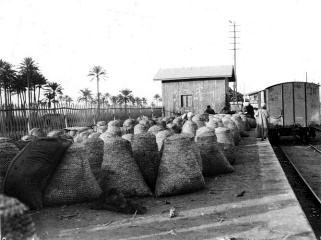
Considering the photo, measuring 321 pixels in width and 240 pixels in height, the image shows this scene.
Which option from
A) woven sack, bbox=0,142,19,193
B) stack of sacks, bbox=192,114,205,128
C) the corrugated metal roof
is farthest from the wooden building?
woven sack, bbox=0,142,19,193

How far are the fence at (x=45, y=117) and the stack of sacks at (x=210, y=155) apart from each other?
18.4ft

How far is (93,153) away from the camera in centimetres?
655

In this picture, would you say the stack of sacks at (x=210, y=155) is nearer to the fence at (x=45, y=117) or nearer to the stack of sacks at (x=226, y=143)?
the stack of sacks at (x=226, y=143)

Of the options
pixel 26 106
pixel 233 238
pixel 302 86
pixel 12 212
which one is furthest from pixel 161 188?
pixel 302 86

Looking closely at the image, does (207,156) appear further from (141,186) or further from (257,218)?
(257,218)

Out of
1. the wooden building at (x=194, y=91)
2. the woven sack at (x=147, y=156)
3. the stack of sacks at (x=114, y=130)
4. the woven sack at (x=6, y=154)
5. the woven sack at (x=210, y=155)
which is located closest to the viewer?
the woven sack at (x=6, y=154)

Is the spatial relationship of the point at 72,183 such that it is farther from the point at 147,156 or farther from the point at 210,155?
the point at 210,155

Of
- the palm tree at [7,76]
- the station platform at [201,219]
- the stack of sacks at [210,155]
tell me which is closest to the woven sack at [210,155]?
the stack of sacks at [210,155]

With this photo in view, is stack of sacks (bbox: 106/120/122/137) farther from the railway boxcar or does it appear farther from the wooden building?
the wooden building

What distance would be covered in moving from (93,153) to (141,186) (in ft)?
3.01

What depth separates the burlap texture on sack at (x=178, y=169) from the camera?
6.23 m

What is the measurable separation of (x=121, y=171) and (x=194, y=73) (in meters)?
29.7

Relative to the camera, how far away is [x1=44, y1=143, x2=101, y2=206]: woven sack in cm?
563

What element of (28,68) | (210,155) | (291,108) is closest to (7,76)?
(28,68)
